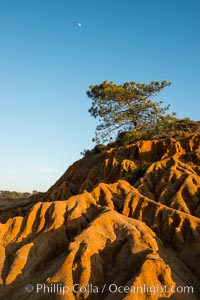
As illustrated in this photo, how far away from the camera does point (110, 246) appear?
17.1 meters

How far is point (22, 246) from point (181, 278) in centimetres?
719

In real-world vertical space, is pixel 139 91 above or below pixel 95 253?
above

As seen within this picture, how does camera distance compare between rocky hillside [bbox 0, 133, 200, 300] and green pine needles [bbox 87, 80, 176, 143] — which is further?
green pine needles [bbox 87, 80, 176, 143]

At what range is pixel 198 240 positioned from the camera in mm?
18469

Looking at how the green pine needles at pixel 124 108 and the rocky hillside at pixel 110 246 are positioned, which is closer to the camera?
the rocky hillside at pixel 110 246

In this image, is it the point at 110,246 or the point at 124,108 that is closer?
the point at 110,246

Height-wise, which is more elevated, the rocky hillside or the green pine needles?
the green pine needles

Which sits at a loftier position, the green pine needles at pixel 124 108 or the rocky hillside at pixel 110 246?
the green pine needles at pixel 124 108

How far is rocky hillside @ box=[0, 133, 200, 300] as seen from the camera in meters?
14.9

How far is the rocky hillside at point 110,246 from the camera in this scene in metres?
14.9

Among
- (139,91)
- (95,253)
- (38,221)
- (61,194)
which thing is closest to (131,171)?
(61,194)

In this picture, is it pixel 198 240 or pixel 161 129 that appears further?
pixel 161 129

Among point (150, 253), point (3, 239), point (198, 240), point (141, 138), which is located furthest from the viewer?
point (141, 138)

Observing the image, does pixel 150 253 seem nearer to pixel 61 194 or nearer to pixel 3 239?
pixel 3 239
